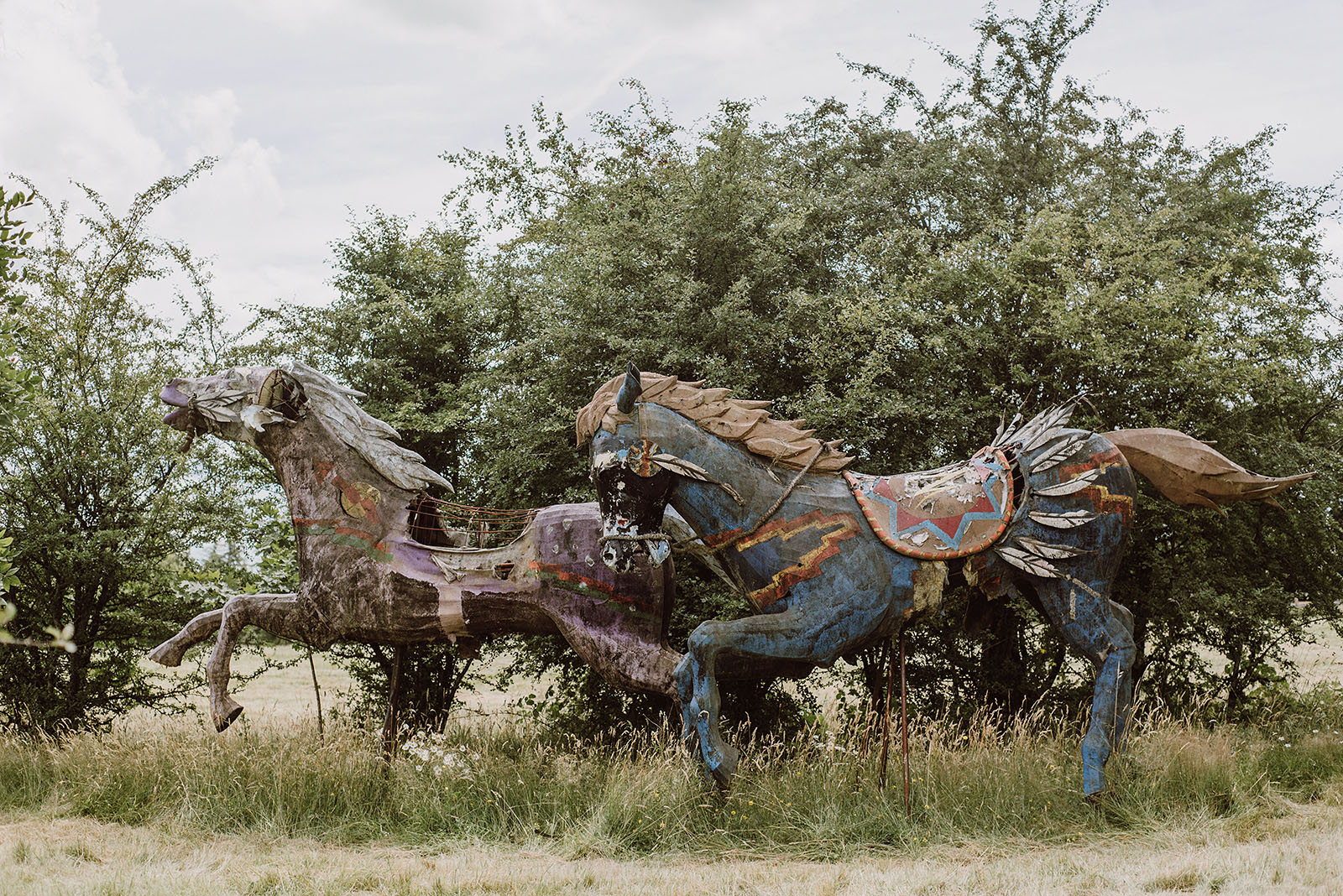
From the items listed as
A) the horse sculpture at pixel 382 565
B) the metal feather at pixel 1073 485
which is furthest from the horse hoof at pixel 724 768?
the metal feather at pixel 1073 485

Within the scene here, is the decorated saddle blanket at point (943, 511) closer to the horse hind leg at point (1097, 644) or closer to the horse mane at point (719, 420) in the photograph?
the horse mane at point (719, 420)

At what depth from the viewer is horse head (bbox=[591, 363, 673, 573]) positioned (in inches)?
229

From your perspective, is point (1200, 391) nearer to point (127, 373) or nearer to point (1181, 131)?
point (1181, 131)

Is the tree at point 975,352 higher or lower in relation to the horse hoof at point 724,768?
higher

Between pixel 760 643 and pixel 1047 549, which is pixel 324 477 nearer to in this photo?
pixel 760 643

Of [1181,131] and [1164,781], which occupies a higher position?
[1181,131]

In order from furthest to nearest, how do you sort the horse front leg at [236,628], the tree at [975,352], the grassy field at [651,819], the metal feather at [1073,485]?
the tree at [975,352] < the horse front leg at [236,628] < the metal feather at [1073,485] < the grassy field at [651,819]

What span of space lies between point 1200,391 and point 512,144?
32.9ft

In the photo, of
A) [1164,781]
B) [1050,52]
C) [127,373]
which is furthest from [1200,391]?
[127,373]

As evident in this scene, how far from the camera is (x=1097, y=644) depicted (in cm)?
593

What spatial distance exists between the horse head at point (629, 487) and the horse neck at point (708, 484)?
9 cm

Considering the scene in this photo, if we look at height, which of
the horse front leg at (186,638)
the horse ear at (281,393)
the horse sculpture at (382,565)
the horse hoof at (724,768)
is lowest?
the horse hoof at (724,768)

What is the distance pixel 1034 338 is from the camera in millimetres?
8633

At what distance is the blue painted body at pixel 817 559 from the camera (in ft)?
18.9
